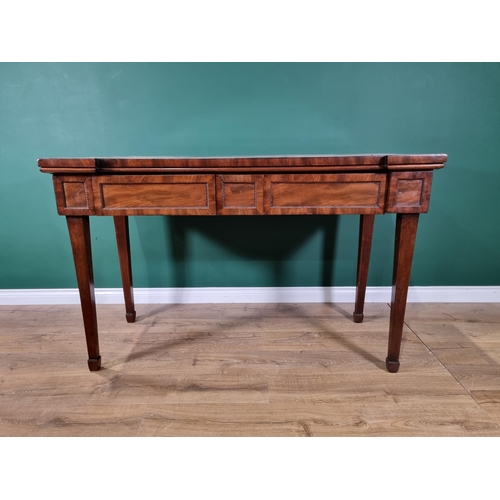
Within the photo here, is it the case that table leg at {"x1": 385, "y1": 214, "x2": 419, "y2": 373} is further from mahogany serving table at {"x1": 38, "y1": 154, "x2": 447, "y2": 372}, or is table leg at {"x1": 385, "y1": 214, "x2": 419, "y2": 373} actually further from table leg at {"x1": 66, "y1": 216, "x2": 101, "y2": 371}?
table leg at {"x1": 66, "y1": 216, "x2": 101, "y2": 371}

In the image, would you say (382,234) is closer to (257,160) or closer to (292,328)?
(292,328)

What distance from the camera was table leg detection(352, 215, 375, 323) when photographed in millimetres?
1562

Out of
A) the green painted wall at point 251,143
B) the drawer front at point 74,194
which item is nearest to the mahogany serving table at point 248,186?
the drawer front at point 74,194

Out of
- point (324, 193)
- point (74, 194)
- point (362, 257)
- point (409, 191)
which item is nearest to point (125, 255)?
point (74, 194)

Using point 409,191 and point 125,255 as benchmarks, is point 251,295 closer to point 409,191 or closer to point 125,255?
point 125,255

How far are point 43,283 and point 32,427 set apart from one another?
1086 mm

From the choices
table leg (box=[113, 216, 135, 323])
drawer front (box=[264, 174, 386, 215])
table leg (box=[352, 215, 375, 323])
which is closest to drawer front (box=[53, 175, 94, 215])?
table leg (box=[113, 216, 135, 323])

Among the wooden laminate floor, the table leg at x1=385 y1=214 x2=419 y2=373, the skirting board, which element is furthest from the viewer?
the skirting board

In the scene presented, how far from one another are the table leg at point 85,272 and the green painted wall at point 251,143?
0.64m

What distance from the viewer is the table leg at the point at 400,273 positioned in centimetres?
112

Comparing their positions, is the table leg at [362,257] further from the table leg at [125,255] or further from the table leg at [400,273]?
the table leg at [125,255]

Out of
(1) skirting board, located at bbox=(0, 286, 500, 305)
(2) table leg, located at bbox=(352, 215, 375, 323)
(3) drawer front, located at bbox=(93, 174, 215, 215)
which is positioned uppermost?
(3) drawer front, located at bbox=(93, 174, 215, 215)

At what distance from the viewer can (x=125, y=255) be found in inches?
62.8

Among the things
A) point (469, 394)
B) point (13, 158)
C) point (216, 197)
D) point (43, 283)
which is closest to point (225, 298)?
point (216, 197)
